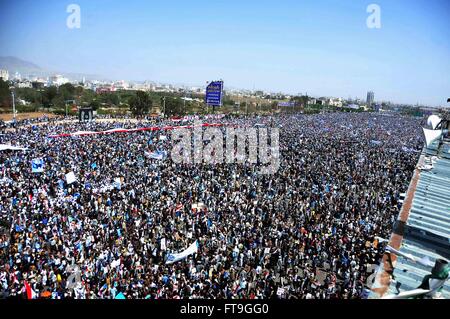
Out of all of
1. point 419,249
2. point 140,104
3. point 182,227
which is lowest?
point 182,227

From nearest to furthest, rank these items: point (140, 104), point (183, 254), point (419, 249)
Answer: point (419, 249) → point (183, 254) → point (140, 104)

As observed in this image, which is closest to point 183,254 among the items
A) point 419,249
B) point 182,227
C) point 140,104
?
point 182,227

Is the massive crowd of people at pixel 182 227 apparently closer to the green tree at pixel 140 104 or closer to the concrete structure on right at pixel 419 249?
the concrete structure on right at pixel 419 249

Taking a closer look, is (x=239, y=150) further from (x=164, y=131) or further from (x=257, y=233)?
(x=257, y=233)

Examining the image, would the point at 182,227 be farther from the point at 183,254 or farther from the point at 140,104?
the point at 140,104

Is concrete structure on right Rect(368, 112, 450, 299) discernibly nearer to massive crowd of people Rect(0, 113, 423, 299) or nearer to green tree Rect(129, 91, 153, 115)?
massive crowd of people Rect(0, 113, 423, 299)

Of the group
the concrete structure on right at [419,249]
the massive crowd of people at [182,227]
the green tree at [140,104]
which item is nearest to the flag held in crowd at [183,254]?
the massive crowd of people at [182,227]

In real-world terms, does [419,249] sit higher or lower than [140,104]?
lower

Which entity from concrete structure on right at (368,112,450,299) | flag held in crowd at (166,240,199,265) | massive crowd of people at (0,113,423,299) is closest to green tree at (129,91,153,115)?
massive crowd of people at (0,113,423,299)
